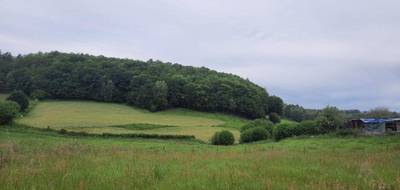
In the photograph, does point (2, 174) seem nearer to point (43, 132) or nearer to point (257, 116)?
point (43, 132)

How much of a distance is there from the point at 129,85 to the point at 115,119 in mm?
31124

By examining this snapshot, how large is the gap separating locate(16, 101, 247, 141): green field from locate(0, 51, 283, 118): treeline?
377 cm

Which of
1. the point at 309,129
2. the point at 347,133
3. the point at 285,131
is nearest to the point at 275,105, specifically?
the point at 309,129

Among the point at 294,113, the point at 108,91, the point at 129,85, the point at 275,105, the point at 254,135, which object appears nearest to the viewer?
the point at 254,135

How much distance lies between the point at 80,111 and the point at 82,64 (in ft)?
99.1

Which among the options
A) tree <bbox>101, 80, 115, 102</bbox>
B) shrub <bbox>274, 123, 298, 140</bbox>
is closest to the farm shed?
shrub <bbox>274, 123, 298, 140</bbox>

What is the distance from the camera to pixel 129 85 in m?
124

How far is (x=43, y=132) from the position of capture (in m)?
66.6

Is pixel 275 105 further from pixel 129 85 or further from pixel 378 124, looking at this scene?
pixel 378 124

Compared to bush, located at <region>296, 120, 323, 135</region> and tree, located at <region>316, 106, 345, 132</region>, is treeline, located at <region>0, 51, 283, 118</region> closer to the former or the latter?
bush, located at <region>296, 120, 323, 135</region>

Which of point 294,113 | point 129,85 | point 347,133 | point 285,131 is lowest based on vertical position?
point 347,133

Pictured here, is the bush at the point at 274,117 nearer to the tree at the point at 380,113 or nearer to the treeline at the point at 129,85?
the treeline at the point at 129,85

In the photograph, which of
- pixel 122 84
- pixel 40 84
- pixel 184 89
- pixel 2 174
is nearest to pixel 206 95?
pixel 184 89

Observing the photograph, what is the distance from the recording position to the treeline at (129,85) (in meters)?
117
